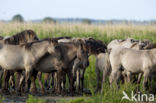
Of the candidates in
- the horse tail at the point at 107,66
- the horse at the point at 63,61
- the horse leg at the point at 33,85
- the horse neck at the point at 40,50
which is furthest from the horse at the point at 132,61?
the horse leg at the point at 33,85

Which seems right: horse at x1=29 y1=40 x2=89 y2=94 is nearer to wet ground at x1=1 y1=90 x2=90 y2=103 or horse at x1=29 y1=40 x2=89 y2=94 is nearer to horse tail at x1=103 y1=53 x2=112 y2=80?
wet ground at x1=1 y1=90 x2=90 y2=103

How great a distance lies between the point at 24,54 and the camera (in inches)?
514

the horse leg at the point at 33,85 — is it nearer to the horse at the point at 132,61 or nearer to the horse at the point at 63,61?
the horse at the point at 63,61

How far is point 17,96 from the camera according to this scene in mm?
12812

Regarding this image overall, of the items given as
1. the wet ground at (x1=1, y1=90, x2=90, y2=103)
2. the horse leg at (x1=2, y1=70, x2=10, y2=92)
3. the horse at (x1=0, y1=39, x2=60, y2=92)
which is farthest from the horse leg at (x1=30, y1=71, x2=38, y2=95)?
the horse leg at (x1=2, y1=70, x2=10, y2=92)

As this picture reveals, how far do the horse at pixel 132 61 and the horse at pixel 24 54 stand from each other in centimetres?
170

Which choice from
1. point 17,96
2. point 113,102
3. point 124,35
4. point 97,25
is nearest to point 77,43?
point 17,96

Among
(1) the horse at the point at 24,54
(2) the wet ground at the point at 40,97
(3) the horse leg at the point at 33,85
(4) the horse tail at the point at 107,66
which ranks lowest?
(2) the wet ground at the point at 40,97

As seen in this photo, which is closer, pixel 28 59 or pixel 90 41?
pixel 28 59

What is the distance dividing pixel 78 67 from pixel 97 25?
1419 centimetres

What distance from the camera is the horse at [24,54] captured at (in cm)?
1297

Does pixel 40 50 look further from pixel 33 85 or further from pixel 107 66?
pixel 107 66

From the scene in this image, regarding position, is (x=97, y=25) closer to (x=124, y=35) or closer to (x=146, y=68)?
(x=124, y=35)

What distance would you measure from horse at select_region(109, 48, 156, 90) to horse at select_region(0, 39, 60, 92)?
170 centimetres
